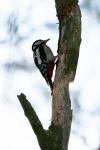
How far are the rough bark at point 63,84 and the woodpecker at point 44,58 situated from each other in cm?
93

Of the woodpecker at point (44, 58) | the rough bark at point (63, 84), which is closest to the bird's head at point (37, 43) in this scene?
the woodpecker at point (44, 58)

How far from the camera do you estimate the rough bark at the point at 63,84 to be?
6984 mm

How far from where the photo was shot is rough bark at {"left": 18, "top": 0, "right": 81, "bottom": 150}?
22.9ft

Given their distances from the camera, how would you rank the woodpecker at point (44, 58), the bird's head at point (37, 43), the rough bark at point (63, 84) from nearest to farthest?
1. the rough bark at point (63, 84)
2. the woodpecker at point (44, 58)
3. the bird's head at point (37, 43)

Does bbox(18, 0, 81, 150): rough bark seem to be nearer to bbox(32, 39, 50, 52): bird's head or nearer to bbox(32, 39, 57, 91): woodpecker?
bbox(32, 39, 57, 91): woodpecker

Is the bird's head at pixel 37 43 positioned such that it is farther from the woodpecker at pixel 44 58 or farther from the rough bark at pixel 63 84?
the rough bark at pixel 63 84

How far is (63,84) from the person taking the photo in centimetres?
782

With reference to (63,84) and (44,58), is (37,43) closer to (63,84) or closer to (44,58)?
(44,58)

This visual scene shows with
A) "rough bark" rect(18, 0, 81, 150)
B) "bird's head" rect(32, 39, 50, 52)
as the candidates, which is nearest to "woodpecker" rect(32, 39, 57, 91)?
"bird's head" rect(32, 39, 50, 52)

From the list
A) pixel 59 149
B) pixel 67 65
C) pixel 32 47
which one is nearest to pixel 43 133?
pixel 59 149

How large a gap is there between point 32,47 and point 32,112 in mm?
4006

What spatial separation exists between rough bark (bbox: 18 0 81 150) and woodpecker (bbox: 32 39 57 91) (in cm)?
93

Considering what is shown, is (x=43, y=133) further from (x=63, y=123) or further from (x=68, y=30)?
(x=68, y=30)

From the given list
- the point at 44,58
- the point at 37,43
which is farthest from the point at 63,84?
the point at 37,43
